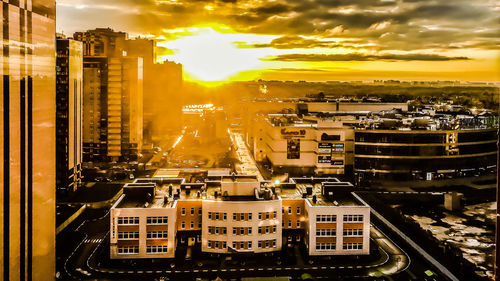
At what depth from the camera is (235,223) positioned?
1428 cm

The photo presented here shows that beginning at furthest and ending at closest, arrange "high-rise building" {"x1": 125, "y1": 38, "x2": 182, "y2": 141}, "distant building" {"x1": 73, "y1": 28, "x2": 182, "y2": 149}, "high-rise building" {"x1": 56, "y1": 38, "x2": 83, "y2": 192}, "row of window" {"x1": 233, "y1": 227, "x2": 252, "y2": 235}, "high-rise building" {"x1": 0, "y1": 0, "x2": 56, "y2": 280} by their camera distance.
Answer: "high-rise building" {"x1": 125, "y1": 38, "x2": 182, "y2": 141} → "distant building" {"x1": 73, "y1": 28, "x2": 182, "y2": 149} → "high-rise building" {"x1": 56, "y1": 38, "x2": 83, "y2": 192} → "row of window" {"x1": 233, "y1": 227, "x2": 252, "y2": 235} → "high-rise building" {"x1": 0, "y1": 0, "x2": 56, "y2": 280}

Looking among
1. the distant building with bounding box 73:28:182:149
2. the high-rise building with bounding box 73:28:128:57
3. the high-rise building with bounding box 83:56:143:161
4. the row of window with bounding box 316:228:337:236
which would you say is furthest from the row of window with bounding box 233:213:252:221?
the high-rise building with bounding box 73:28:128:57

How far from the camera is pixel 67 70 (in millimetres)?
26406

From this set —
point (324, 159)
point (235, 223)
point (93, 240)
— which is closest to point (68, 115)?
point (93, 240)

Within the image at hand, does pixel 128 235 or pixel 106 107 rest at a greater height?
pixel 106 107

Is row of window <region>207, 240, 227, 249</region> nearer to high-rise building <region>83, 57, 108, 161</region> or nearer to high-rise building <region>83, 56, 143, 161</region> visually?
high-rise building <region>83, 56, 143, 161</region>

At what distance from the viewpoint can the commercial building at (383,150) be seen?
90.4 feet

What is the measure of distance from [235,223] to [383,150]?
1615 cm

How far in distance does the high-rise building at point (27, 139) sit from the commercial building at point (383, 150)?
1966 cm

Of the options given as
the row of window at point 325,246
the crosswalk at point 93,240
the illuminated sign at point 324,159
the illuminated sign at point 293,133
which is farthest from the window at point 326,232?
the illuminated sign at point 293,133

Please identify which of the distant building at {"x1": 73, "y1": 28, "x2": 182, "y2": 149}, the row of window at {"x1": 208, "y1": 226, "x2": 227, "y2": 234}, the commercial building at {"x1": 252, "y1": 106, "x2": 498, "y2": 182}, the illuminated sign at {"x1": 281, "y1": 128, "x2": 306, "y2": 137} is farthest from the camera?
the distant building at {"x1": 73, "y1": 28, "x2": 182, "y2": 149}

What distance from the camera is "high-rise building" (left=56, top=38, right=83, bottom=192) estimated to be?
24.7m

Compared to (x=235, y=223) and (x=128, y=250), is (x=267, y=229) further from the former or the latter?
(x=128, y=250)

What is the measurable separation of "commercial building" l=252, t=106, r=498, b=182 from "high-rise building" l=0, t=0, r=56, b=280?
1966 cm
